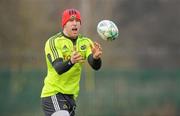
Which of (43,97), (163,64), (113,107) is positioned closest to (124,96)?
(113,107)

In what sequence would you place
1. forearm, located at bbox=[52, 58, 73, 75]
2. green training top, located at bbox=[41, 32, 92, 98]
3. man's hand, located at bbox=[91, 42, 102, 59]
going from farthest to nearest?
1. green training top, located at bbox=[41, 32, 92, 98]
2. man's hand, located at bbox=[91, 42, 102, 59]
3. forearm, located at bbox=[52, 58, 73, 75]

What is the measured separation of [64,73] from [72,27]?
0.52 m

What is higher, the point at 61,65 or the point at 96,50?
the point at 96,50

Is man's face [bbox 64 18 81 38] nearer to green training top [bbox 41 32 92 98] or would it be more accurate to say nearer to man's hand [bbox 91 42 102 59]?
green training top [bbox 41 32 92 98]

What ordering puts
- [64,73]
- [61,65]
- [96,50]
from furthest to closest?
[64,73], [96,50], [61,65]

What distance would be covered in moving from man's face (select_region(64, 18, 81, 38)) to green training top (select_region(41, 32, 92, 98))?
86 mm

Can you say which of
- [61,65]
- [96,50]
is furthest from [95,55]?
[61,65]

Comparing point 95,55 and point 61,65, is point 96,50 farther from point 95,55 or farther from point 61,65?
point 61,65

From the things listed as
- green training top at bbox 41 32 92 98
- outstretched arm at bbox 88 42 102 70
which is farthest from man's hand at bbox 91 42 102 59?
green training top at bbox 41 32 92 98

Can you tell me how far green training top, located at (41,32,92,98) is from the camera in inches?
275

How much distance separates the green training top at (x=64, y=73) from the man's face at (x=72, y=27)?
9 cm

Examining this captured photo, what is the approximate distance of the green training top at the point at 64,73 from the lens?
6.98m

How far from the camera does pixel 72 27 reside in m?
7.01

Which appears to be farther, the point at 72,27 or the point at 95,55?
the point at 72,27
